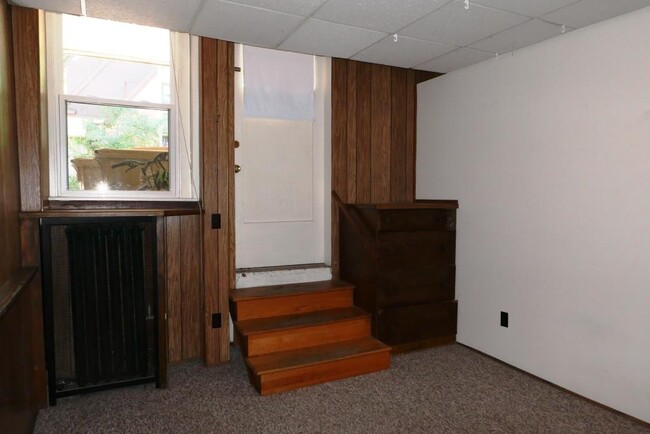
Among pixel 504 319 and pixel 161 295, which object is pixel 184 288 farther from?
pixel 504 319

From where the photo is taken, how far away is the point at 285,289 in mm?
3361

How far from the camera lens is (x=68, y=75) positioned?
2936 millimetres

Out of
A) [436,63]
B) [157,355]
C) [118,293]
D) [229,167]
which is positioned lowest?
[157,355]

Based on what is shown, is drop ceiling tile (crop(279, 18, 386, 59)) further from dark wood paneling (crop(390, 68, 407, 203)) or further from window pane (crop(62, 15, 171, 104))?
window pane (crop(62, 15, 171, 104))

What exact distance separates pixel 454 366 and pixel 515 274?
82cm

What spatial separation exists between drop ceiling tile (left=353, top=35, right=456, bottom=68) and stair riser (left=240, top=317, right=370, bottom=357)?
2076mm

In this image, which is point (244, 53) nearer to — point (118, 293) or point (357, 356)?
point (118, 293)

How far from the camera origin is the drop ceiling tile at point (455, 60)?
3.20m

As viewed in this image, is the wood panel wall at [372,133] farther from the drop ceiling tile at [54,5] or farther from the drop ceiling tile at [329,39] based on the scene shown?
the drop ceiling tile at [54,5]

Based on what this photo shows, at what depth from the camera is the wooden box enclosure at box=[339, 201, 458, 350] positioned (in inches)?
128

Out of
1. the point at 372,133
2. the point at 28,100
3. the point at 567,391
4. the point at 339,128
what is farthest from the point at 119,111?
the point at 567,391

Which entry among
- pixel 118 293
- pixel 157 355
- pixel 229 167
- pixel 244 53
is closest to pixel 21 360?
pixel 118 293

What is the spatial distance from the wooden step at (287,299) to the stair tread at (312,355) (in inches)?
14.2

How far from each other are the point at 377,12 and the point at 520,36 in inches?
41.3
